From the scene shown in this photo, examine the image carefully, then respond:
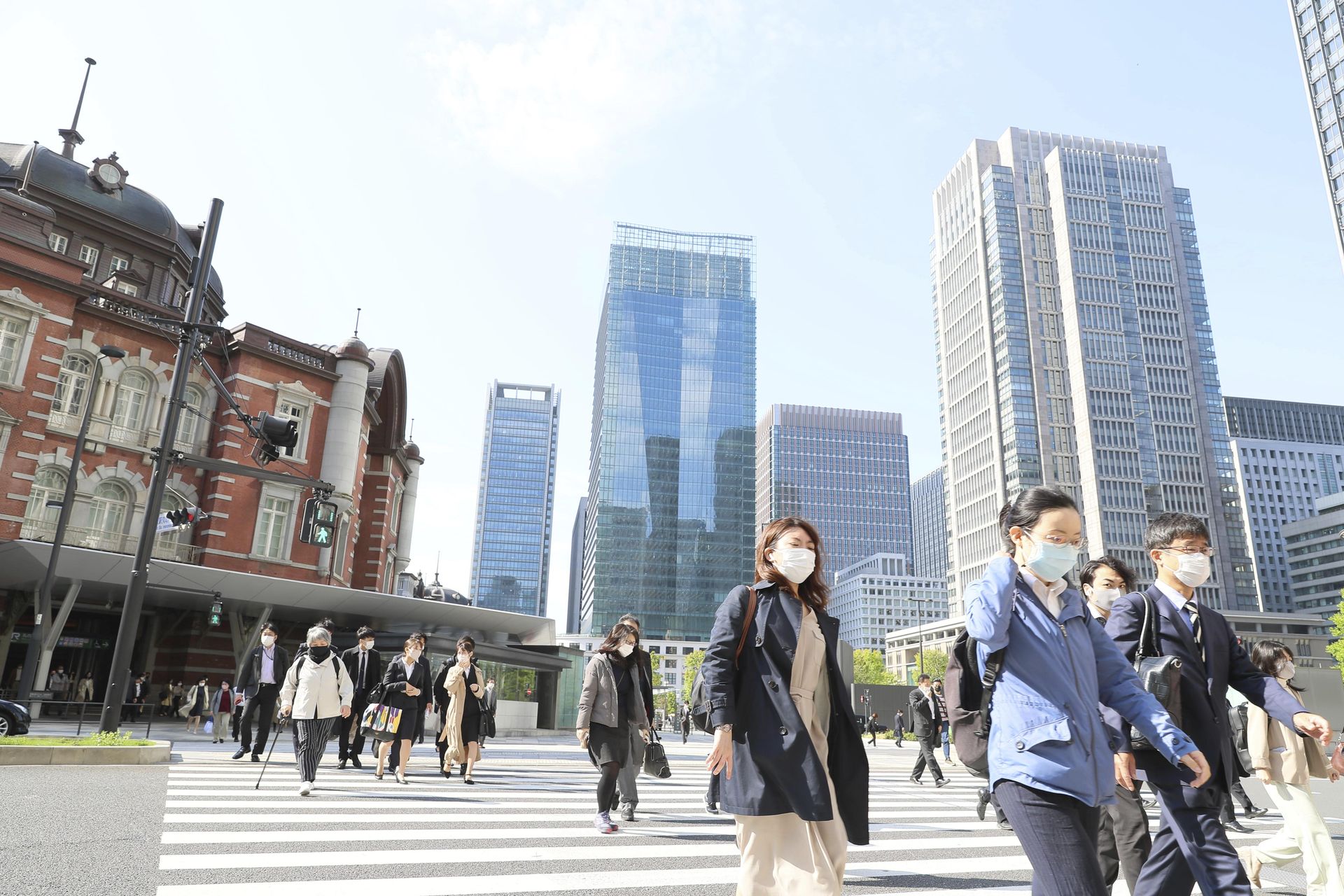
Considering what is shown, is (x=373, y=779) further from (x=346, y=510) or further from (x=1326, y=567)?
(x=1326, y=567)

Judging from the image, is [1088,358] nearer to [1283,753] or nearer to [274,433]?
[274,433]

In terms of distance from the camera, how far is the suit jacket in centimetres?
353

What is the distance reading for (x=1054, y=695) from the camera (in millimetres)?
2875

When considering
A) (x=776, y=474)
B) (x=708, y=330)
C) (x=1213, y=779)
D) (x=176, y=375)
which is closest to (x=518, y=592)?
(x=776, y=474)

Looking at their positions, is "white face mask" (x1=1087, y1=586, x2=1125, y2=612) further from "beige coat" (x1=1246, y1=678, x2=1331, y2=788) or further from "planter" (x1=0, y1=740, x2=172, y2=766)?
"planter" (x1=0, y1=740, x2=172, y2=766)

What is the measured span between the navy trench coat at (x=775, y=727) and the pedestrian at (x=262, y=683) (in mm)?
10304

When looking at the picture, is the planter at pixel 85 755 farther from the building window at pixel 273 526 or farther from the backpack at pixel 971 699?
the building window at pixel 273 526

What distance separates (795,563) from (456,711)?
8.26 meters

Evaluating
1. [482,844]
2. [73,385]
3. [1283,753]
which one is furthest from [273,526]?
[1283,753]

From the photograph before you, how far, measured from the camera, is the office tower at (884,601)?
485 feet

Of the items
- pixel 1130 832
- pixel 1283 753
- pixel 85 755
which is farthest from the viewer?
pixel 85 755

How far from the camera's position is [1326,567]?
117 meters

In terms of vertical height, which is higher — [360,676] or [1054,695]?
[360,676]

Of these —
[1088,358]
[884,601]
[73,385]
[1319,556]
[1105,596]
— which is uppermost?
[1088,358]
